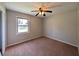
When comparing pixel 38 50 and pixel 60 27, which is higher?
pixel 60 27

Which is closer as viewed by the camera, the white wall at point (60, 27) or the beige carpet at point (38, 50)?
the beige carpet at point (38, 50)

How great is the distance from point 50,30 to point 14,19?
139 cm

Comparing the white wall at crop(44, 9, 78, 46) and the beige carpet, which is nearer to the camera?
the beige carpet

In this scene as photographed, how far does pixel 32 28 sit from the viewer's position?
1915mm

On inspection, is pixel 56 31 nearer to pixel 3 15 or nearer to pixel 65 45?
pixel 65 45

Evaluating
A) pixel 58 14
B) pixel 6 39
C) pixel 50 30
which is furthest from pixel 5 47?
pixel 58 14

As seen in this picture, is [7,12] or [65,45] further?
[65,45]

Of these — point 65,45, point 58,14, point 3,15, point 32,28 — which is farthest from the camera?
point 58,14

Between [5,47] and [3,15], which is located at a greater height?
[3,15]

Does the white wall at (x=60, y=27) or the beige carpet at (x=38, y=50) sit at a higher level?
the white wall at (x=60, y=27)

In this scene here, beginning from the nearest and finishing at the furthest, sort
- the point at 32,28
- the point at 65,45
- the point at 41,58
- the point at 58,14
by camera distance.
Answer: the point at 41,58 < the point at 32,28 < the point at 65,45 < the point at 58,14

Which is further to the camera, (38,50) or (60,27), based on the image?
(60,27)

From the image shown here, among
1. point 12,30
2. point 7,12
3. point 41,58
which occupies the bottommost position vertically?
point 41,58

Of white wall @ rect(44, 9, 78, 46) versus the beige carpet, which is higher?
white wall @ rect(44, 9, 78, 46)
